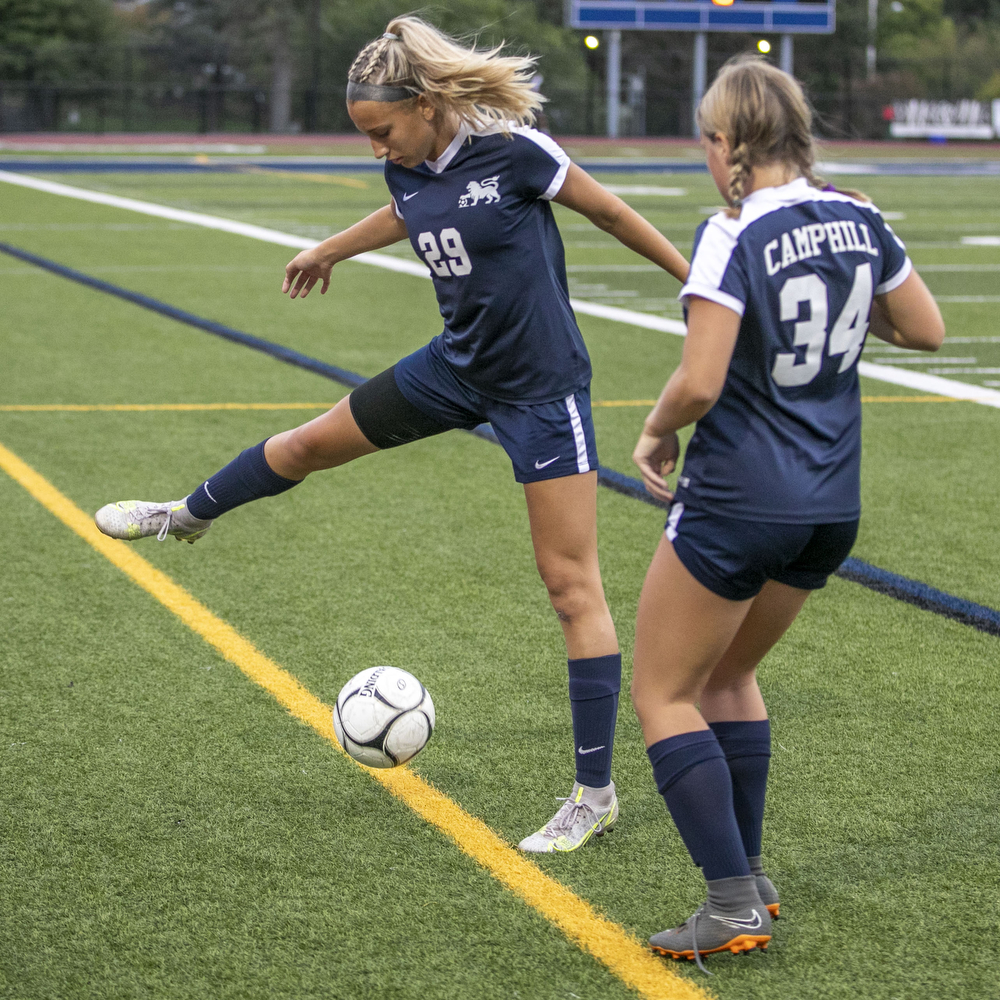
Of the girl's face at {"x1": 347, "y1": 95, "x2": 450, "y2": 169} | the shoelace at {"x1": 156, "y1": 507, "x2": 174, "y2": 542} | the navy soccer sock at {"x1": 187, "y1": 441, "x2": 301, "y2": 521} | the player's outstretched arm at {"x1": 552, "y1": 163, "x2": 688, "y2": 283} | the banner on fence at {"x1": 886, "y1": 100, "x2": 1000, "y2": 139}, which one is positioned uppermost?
the banner on fence at {"x1": 886, "y1": 100, "x2": 1000, "y2": 139}

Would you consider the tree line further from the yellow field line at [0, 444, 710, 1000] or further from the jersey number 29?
the jersey number 29

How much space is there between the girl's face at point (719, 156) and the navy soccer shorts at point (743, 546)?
646 mm

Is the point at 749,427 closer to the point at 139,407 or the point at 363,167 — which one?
the point at 139,407

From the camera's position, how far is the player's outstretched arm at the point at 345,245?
420 centimetres

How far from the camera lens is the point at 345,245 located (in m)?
4.31

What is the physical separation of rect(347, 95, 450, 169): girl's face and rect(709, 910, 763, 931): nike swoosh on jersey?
6.40 ft

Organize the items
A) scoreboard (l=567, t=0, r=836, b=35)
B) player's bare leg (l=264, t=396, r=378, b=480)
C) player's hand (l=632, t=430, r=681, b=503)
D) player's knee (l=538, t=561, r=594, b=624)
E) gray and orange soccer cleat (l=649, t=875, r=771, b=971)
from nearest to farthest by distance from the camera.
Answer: player's hand (l=632, t=430, r=681, b=503), gray and orange soccer cleat (l=649, t=875, r=771, b=971), player's knee (l=538, t=561, r=594, b=624), player's bare leg (l=264, t=396, r=378, b=480), scoreboard (l=567, t=0, r=836, b=35)

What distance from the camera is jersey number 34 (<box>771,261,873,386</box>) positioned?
2760 millimetres

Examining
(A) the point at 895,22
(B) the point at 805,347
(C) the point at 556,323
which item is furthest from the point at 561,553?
(A) the point at 895,22

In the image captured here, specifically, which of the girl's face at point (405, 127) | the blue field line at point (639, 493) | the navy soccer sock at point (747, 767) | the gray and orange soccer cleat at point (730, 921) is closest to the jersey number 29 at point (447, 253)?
the girl's face at point (405, 127)

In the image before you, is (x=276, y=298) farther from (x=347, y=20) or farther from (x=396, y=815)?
(x=347, y=20)

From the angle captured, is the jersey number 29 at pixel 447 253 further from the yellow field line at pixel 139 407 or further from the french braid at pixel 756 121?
the yellow field line at pixel 139 407

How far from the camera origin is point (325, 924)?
3316 mm

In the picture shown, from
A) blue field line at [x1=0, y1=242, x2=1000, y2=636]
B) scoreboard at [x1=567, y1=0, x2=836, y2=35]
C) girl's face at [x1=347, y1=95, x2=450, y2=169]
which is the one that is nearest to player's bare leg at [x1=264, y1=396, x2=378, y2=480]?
girl's face at [x1=347, y1=95, x2=450, y2=169]
